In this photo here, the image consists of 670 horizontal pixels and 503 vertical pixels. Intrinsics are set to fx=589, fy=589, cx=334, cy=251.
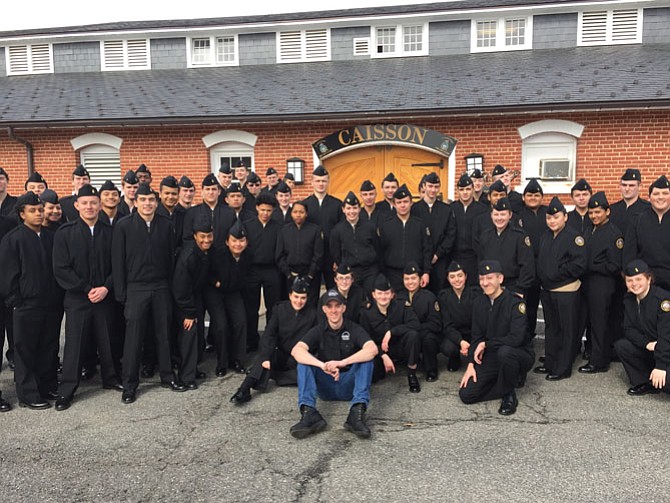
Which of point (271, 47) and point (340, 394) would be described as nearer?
point (340, 394)

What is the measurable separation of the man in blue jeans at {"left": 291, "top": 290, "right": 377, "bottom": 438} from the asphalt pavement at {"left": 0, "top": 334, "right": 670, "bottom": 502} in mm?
140

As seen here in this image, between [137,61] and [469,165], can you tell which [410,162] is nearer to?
[469,165]

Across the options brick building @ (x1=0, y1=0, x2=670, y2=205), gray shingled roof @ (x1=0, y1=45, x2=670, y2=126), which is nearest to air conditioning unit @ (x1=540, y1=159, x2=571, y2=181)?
brick building @ (x1=0, y1=0, x2=670, y2=205)

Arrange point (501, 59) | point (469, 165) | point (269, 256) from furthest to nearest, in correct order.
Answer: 1. point (501, 59)
2. point (469, 165)
3. point (269, 256)

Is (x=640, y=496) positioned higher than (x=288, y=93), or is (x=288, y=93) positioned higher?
(x=288, y=93)

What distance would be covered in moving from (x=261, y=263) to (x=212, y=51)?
11.1m

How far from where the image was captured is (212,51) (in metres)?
16.3

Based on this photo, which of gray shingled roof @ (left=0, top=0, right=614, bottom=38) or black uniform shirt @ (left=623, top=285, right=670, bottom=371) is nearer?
black uniform shirt @ (left=623, top=285, right=670, bottom=371)

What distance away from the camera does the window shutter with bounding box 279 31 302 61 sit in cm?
1582

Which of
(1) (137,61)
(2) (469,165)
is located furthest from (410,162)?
(1) (137,61)

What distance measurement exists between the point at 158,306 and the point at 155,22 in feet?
44.4

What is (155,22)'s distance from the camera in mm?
16781

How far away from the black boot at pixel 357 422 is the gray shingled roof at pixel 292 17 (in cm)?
1239

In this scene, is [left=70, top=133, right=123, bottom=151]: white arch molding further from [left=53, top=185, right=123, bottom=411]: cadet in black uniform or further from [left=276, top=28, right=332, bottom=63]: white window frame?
[left=53, top=185, right=123, bottom=411]: cadet in black uniform
